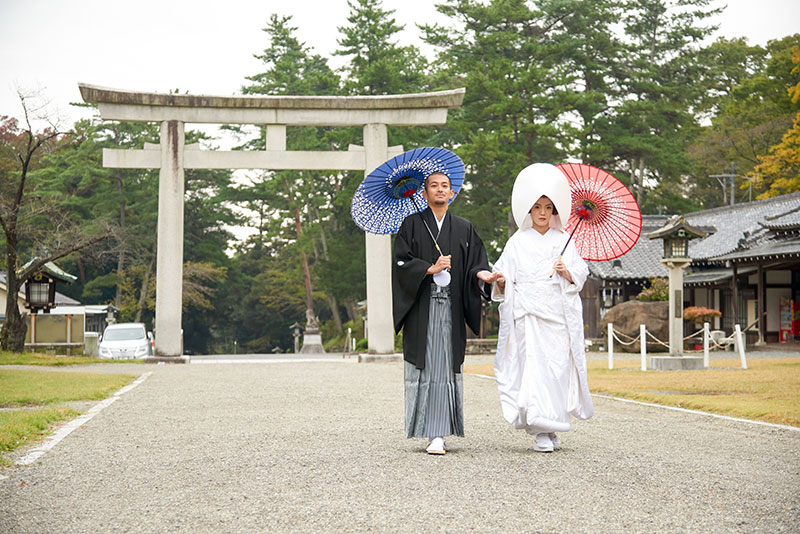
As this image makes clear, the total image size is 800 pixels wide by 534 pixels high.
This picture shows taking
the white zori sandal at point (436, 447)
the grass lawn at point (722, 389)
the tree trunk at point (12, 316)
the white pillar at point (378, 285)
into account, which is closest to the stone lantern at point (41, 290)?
the tree trunk at point (12, 316)

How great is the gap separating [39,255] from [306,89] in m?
17.6

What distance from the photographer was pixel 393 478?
4691 mm

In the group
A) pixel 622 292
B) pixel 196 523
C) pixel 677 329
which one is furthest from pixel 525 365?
Result: pixel 622 292

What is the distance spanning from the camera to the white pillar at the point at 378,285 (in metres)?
19.6

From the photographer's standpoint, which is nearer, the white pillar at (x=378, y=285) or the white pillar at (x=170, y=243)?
the white pillar at (x=378, y=285)

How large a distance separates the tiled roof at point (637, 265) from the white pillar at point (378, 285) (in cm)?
1262

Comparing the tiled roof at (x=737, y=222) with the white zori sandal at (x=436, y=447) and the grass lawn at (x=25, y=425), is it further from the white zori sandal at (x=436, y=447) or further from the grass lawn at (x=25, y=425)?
the white zori sandal at (x=436, y=447)

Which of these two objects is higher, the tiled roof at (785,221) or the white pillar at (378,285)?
the tiled roof at (785,221)

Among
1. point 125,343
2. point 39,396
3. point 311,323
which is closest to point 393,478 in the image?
point 39,396

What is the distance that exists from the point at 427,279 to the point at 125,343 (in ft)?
65.7

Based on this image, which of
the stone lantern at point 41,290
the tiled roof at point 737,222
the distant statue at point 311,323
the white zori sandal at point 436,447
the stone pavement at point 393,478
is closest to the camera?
the stone pavement at point 393,478

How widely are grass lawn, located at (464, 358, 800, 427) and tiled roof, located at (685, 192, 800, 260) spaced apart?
13.2 m

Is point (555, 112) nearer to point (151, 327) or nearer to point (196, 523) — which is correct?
point (151, 327)

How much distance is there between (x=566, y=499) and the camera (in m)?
4.09
